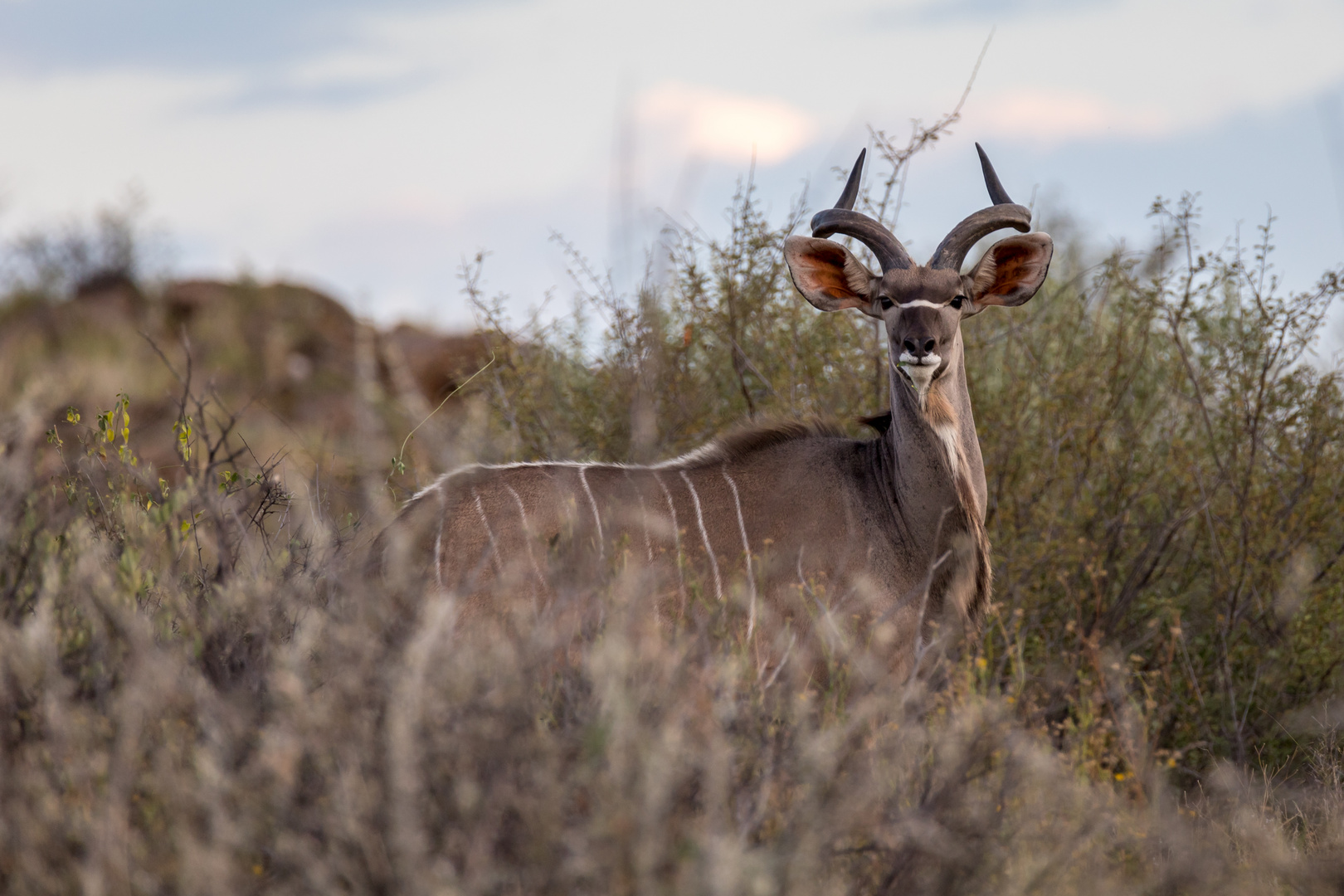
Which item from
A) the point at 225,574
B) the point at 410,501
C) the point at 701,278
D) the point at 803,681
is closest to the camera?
the point at 225,574

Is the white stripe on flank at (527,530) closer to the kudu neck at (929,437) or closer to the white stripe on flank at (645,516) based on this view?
the white stripe on flank at (645,516)

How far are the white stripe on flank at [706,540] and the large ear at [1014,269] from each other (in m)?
1.27

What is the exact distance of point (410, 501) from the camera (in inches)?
174

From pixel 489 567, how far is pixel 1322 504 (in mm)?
3728

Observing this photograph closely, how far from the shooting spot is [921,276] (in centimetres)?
449

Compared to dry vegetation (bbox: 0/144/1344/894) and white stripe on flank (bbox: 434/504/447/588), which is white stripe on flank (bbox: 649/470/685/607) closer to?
dry vegetation (bbox: 0/144/1344/894)

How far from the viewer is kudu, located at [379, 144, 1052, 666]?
4.24 metres

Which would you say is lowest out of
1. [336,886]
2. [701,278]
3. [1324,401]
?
[336,886]

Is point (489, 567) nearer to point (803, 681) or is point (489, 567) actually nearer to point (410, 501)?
point (410, 501)

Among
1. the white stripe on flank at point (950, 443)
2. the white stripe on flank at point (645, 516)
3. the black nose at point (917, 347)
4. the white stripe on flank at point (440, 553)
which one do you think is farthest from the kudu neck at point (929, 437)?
the white stripe on flank at point (440, 553)

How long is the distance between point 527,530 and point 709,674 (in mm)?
1342

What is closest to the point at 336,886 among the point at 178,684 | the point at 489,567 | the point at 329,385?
the point at 178,684

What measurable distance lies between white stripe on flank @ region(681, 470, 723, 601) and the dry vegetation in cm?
46

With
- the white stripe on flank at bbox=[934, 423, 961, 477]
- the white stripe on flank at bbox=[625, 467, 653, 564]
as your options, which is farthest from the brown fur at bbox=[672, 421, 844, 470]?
the white stripe on flank at bbox=[934, 423, 961, 477]
